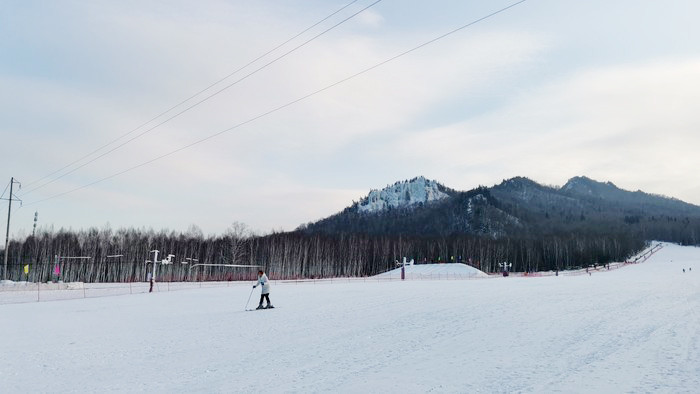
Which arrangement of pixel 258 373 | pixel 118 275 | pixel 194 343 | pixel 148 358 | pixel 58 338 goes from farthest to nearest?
pixel 118 275, pixel 58 338, pixel 194 343, pixel 148 358, pixel 258 373

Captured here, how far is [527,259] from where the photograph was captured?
156m

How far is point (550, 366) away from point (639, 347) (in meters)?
3.86

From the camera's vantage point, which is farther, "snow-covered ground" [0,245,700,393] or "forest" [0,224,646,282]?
"forest" [0,224,646,282]

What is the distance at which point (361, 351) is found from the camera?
485 inches

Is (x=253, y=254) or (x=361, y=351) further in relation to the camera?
(x=253, y=254)

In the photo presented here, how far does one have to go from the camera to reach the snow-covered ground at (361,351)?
9.12m

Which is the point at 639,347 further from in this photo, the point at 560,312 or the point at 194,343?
the point at 194,343

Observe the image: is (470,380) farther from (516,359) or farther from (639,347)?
(639,347)

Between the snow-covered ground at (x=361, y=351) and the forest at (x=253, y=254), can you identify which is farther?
the forest at (x=253, y=254)

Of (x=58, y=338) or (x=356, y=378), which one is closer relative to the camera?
(x=356, y=378)

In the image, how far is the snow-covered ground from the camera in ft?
29.9

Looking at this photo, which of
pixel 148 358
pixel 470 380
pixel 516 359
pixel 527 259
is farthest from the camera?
pixel 527 259

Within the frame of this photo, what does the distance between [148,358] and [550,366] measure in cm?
935

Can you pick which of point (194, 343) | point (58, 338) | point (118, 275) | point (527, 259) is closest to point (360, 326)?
point (194, 343)
